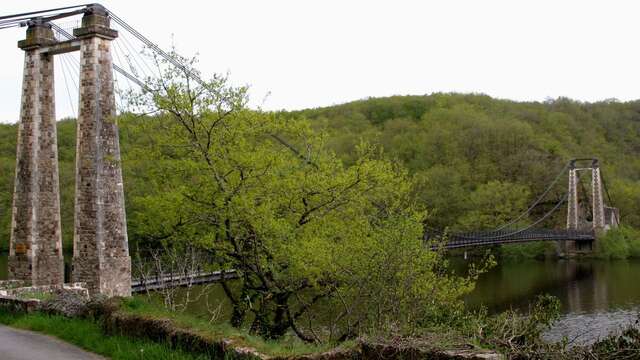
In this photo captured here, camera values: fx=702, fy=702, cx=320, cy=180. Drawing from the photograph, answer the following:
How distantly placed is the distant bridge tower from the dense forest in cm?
139

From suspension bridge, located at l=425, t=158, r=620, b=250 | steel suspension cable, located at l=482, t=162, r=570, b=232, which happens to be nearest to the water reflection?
suspension bridge, located at l=425, t=158, r=620, b=250

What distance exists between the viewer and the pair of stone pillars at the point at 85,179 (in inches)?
487

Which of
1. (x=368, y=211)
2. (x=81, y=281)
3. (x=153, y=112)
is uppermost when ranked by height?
(x=153, y=112)

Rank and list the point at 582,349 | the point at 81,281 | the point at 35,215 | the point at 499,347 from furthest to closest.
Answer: the point at 35,215 < the point at 81,281 < the point at 499,347 < the point at 582,349

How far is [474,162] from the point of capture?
46219 mm

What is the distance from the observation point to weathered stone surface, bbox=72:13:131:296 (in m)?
12.3

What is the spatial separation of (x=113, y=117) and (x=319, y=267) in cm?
504

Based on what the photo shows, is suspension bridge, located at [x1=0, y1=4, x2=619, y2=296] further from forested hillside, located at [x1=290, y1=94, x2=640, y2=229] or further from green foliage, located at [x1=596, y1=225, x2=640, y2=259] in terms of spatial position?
green foliage, located at [x1=596, y1=225, x2=640, y2=259]

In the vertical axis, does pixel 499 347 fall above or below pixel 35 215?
below

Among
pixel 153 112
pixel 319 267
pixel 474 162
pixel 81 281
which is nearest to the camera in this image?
pixel 319 267

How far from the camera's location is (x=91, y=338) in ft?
20.6

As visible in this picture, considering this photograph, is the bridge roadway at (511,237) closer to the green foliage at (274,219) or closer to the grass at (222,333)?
the green foliage at (274,219)

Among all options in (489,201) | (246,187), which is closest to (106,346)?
(246,187)

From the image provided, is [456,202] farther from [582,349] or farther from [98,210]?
[582,349]
